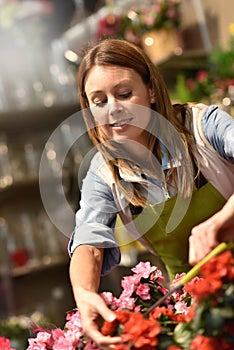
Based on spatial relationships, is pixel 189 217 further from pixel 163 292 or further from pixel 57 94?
pixel 57 94

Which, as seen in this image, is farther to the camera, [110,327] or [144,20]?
[144,20]

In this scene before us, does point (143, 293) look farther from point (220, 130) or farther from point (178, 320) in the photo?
point (220, 130)

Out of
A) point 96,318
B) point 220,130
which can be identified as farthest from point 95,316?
point 220,130

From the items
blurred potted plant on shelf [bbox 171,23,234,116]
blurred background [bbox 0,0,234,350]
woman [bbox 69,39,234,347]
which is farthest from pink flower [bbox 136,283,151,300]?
blurred background [bbox 0,0,234,350]

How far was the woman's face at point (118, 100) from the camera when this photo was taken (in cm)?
115

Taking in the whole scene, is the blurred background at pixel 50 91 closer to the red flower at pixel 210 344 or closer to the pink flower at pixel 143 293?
the pink flower at pixel 143 293

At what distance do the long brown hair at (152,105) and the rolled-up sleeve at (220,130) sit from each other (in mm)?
37

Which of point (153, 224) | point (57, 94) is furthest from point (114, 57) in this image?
point (57, 94)

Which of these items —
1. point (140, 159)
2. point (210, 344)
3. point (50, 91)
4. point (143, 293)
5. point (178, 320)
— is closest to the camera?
point (210, 344)

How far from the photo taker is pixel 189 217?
1.34 m

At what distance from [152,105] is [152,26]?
84.3 inches

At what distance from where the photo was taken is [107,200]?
1281mm

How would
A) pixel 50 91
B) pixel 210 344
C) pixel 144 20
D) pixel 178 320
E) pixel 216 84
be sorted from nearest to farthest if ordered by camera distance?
pixel 210 344 < pixel 178 320 < pixel 216 84 < pixel 144 20 < pixel 50 91

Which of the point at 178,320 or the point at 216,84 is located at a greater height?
the point at 216,84
